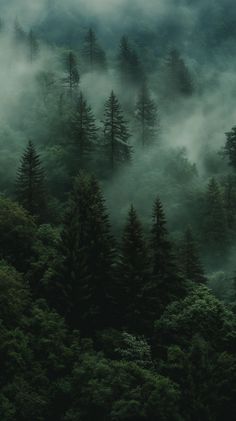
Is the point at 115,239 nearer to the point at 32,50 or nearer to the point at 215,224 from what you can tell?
the point at 215,224

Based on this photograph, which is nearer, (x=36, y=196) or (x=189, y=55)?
(x=36, y=196)

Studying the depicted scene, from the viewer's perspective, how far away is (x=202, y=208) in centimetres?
8769

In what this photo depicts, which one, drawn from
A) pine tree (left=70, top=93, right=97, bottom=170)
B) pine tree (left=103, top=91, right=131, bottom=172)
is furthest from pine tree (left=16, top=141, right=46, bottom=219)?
pine tree (left=103, top=91, right=131, bottom=172)

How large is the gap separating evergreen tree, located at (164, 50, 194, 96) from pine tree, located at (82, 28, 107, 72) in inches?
539

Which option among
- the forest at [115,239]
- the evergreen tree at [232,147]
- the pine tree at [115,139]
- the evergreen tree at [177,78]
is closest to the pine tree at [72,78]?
the forest at [115,239]

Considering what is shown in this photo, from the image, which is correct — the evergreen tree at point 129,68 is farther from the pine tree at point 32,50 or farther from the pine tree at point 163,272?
the pine tree at point 163,272

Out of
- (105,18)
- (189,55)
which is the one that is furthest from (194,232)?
(105,18)

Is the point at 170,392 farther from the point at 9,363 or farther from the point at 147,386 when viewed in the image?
the point at 9,363

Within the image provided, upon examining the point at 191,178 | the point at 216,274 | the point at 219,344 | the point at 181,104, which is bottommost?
the point at 219,344

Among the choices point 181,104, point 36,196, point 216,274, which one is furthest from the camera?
point 181,104

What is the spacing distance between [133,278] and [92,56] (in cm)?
8972

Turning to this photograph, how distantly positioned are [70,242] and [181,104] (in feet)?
263

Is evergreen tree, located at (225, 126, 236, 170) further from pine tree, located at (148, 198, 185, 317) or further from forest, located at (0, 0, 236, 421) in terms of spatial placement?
pine tree, located at (148, 198, 185, 317)

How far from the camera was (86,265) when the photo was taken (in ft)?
165
